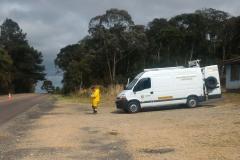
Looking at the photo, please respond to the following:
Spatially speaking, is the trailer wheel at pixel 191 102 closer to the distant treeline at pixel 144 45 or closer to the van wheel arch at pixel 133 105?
the van wheel arch at pixel 133 105

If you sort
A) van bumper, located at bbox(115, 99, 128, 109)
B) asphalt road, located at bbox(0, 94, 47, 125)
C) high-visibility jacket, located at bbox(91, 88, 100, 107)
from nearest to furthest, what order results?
asphalt road, located at bbox(0, 94, 47, 125)
van bumper, located at bbox(115, 99, 128, 109)
high-visibility jacket, located at bbox(91, 88, 100, 107)

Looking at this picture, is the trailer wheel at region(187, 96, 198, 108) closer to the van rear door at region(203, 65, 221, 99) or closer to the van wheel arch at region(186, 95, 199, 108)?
the van wheel arch at region(186, 95, 199, 108)

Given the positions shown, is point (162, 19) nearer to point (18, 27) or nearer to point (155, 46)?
point (155, 46)

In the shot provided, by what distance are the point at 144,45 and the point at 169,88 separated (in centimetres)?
4432

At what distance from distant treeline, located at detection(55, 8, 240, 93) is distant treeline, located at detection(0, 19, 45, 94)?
40.2m

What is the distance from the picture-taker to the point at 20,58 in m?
128

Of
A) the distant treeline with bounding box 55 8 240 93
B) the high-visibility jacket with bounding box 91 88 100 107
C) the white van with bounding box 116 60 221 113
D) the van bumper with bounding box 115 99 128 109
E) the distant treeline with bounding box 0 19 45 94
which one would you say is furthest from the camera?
the distant treeline with bounding box 0 19 45 94

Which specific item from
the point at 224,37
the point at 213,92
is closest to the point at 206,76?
the point at 213,92

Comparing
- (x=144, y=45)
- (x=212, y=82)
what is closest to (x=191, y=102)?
(x=212, y=82)

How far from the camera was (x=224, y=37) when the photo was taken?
257 ft

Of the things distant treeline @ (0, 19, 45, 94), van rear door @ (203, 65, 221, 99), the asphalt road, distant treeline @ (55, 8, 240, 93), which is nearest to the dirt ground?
the asphalt road

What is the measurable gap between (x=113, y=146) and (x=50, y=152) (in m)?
1.80

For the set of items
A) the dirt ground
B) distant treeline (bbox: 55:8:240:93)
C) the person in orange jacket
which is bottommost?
the dirt ground

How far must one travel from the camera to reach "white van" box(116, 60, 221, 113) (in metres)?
29.4
